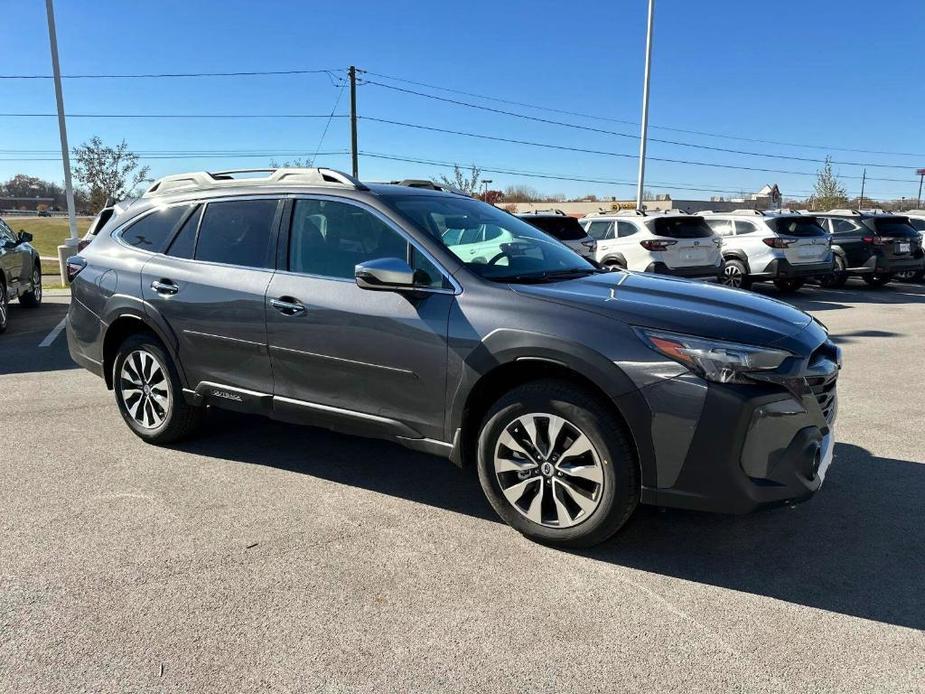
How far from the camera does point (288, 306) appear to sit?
398 centimetres

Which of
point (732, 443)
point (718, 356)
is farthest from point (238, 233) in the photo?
point (732, 443)

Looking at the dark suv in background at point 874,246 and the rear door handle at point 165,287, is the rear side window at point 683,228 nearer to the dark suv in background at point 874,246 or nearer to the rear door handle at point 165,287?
the dark suv in background at point 874,246

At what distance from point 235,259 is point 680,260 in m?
9.82

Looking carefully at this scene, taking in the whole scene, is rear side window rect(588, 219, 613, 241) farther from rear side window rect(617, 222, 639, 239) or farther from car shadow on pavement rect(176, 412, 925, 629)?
car shadow on pavement rect(176, 412, 925, 629)

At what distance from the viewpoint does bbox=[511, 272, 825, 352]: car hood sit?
3094 millimetres

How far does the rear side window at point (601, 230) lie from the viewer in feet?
44.9

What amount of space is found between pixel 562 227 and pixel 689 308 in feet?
29.8

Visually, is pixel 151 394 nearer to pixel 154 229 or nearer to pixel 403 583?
pixel 154 229

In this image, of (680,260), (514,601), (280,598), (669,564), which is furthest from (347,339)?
(680,260)

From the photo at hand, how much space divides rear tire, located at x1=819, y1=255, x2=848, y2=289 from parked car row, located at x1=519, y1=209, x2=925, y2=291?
2 cm

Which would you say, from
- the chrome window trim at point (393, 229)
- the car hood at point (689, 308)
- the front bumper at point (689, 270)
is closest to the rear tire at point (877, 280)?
the front bumper at point (689, 270)

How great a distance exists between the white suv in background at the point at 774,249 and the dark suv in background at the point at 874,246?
1884mm

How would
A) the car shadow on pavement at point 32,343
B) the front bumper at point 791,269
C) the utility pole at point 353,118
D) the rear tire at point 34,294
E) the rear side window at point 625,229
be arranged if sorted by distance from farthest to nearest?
the utility pole at point 353,118
the front bumper at point 791,269
the rear side window at point 625,229
the rear tire at point 34,294
the car shadow on pavement at point 32,343

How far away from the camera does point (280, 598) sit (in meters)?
2.94
